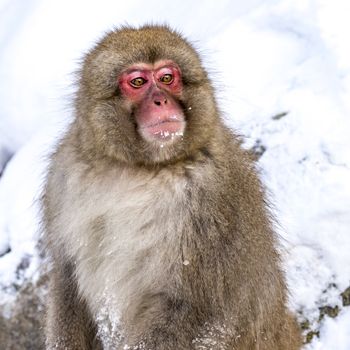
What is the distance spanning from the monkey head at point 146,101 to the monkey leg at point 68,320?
66 centimetres

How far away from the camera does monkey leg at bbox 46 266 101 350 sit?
3877 millimetres

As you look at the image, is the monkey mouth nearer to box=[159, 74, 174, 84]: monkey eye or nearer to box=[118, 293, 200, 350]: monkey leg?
box=[159, 74, 174, 84]: monkey eye

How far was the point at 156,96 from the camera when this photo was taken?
3.42 meters

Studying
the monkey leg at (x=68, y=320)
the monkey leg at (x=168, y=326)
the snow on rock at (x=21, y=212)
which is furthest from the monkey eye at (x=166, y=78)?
the snow on rock at (x=21, y=212)

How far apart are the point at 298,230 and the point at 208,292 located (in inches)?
53.9

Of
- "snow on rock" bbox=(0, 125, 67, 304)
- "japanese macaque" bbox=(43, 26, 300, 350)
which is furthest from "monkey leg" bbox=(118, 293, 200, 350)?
"snow on rock" bbox=(0, 125, 67, 304)

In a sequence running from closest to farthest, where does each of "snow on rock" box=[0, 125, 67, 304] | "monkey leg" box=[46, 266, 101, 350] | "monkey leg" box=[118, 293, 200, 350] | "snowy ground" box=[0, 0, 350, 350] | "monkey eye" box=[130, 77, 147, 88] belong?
"monkey leg" box=[118, 293, 200, 350], "monkey eye" box=[130, 77, 147, 88], "monkey leg" box=[46, 266, 101, 350], "snowy ground" box=[0, 0, 350, 350], "snow on rock" box=[0, 125, 67, 304]

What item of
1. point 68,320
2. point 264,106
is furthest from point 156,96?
point 264,106

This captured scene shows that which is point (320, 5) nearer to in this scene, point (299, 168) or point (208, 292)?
point (299, 168)

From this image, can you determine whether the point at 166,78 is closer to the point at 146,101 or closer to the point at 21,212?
the point at 146,101

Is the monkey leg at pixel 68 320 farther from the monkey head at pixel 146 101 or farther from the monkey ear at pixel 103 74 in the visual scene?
the monkey ear at pixel 103 74

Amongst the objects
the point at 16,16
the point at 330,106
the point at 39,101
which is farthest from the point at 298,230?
the point at 16,16

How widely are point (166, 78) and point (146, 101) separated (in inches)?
5.2

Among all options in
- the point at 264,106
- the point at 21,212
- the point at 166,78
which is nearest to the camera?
the point at 166,78
